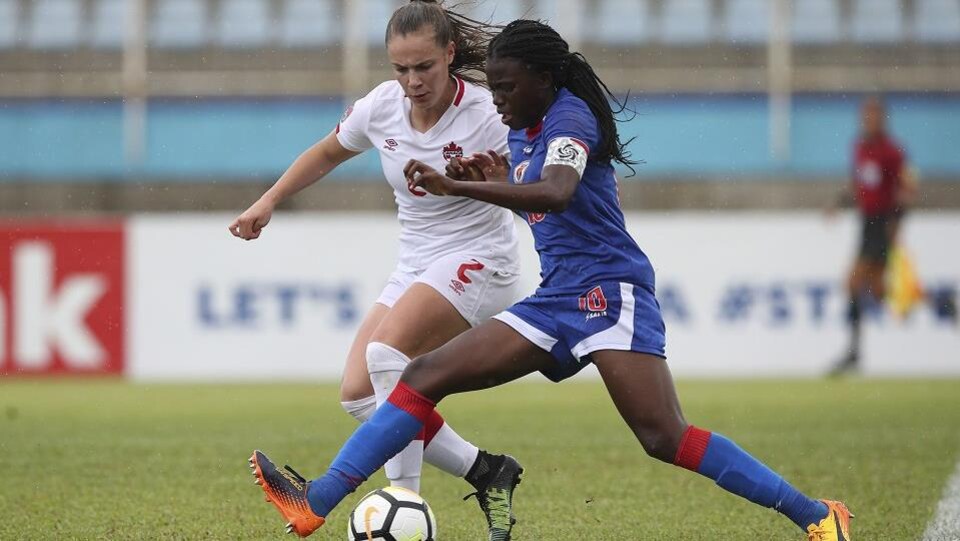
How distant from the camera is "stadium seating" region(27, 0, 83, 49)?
20328mm

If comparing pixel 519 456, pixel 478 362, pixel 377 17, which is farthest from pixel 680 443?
pixel 377 17

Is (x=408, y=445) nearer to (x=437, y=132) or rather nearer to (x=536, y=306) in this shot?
(x=536, y=306)

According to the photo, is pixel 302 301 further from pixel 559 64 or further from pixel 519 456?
pixel 559 64

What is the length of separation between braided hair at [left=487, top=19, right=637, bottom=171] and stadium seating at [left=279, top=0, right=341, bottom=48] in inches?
616

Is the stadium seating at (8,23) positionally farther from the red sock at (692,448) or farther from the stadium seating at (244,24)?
the red sock at (692,448)

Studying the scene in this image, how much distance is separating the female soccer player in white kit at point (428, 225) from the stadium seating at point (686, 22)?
15.2 m

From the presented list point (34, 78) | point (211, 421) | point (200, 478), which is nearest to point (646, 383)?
point (200, 478)

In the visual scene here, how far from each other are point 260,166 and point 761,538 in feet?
49.6

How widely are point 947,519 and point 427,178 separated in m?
2.69

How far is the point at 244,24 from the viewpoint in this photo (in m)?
20.8

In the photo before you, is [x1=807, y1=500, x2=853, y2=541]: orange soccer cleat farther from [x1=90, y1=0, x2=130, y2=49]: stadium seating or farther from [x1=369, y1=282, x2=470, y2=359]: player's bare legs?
[x1=90, y1=0, x2=130, y2=49]: stadium seating

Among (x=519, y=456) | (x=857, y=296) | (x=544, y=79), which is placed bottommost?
(x=519, y=456)

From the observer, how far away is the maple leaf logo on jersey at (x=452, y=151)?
553 cm

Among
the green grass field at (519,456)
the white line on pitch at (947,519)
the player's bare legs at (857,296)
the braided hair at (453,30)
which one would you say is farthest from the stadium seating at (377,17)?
the braided hair at (453,30)
